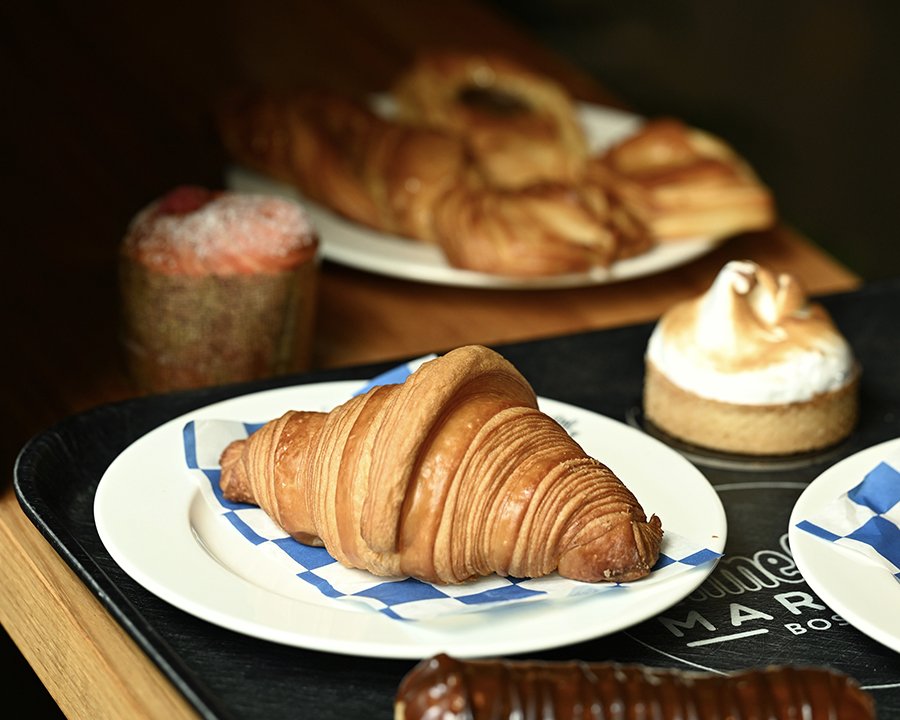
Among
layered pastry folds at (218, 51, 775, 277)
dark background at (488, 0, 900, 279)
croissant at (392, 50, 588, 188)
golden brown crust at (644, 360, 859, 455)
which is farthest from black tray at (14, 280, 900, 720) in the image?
dark background at (488, 0, 900, 279)

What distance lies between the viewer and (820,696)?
701mm

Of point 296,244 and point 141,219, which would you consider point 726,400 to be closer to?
point 296,244

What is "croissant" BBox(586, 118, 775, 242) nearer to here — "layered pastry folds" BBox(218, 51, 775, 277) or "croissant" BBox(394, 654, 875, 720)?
"layered pastry folds" BBox(218, 51, 775, 277)

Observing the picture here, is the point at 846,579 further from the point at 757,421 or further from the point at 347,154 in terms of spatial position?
the point at 347,154

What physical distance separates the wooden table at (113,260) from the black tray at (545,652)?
28 millimetres

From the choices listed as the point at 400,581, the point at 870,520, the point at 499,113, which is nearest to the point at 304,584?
the point at 400,581

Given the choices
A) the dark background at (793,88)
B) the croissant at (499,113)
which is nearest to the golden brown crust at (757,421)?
the croissant at (499,113)

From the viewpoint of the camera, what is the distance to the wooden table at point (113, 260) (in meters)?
0.94

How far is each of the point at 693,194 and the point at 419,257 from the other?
0.35 metres

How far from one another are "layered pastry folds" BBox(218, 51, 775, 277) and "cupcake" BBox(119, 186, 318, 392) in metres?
0.28

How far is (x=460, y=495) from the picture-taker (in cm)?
86

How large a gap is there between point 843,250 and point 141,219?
1.56 metres

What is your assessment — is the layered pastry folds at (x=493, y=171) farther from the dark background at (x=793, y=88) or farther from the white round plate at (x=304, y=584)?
the dark background at (x=793, y=88)

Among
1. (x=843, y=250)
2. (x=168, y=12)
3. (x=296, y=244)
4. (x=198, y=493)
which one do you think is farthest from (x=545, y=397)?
(x=843, y=250)
